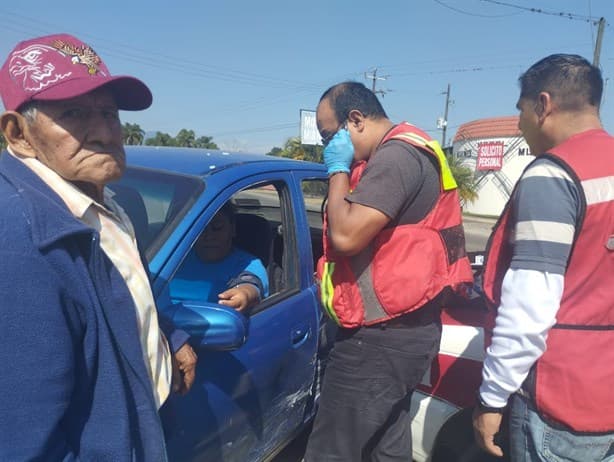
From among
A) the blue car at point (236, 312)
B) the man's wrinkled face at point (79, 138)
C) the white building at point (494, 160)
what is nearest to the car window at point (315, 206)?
the blue car at point (236, 312)

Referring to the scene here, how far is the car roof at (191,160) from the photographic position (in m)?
2.09

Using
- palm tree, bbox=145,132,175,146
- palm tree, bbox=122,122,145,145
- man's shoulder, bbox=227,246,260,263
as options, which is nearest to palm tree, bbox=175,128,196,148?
palm tree, bbox=145,132,175,146

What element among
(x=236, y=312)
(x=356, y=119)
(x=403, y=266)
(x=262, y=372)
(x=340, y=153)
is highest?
(x=356, y=119)

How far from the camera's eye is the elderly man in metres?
0.86

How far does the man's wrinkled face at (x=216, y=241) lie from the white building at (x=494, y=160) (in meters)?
27.6

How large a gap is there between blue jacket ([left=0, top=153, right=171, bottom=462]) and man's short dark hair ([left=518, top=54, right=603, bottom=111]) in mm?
1387

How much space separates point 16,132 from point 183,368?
792 millimetres

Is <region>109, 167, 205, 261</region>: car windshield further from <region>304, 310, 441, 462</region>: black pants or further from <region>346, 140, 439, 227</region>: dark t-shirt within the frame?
<region>304, 310, 441, 462</region>: black pants

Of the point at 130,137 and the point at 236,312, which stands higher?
the point at 130,137

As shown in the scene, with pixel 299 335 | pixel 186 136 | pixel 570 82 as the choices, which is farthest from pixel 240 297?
pixel 186 136

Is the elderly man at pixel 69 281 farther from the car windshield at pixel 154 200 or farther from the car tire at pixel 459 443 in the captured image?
the car tire at pixel 459 443

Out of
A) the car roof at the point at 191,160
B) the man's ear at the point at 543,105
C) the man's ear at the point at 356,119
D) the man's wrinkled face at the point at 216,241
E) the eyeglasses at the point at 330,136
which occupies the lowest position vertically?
the man's wrinkled face at the point at 216,241

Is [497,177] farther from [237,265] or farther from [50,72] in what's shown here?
[50,72]

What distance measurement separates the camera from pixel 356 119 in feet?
6.47
